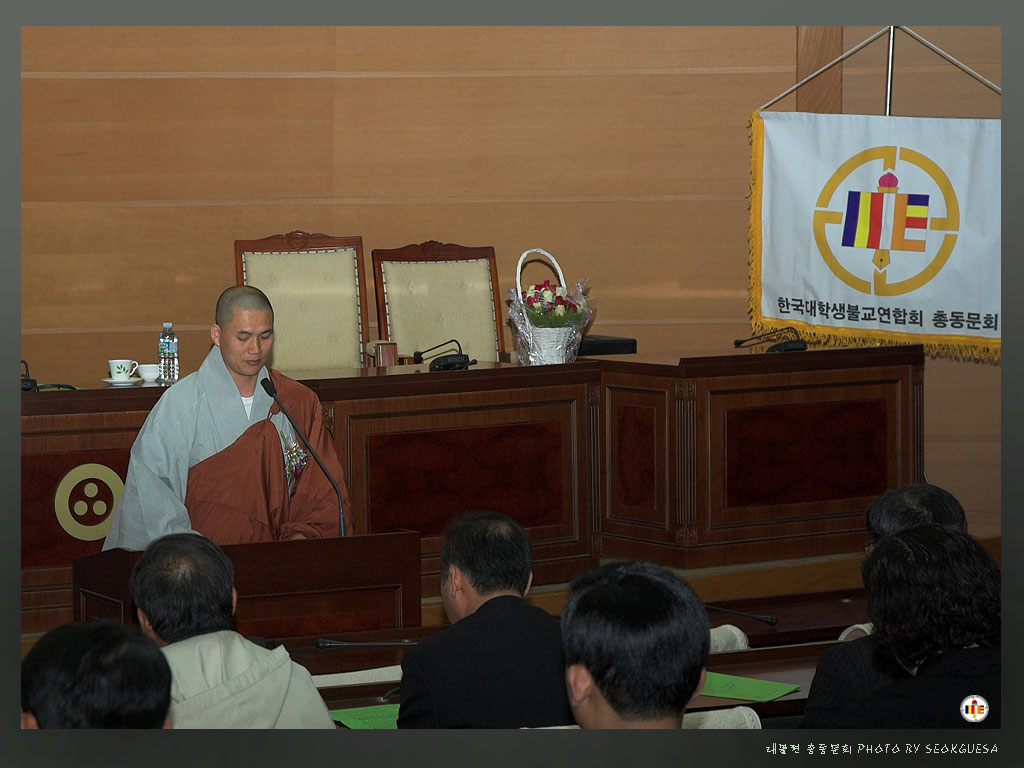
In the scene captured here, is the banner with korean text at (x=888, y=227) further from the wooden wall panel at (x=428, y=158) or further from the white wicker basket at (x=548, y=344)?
the white wicker basket at (x=548, y=344)

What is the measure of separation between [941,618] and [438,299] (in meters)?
3.31

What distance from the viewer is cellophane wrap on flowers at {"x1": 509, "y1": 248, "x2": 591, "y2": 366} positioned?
14.3 feet

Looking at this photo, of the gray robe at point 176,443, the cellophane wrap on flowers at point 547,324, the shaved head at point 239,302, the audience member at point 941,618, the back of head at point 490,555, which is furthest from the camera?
the cellophane wrap on flowers at point 547,324

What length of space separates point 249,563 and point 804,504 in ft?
7.03

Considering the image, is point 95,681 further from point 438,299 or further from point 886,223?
point 886,223

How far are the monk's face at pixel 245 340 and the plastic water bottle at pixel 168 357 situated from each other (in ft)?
2.93

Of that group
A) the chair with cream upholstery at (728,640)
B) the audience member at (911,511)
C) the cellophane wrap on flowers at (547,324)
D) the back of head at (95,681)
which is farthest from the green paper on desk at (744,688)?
the cellophane wrap on flowers at (547,324)

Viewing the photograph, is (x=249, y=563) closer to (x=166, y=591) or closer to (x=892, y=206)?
(x=166, y=591)

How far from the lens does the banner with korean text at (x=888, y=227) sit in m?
4.78

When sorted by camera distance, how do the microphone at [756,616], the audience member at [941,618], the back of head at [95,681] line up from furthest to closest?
→ the microphone at [756,616]
the audience member at [941,618]
the back of head at [95,681]

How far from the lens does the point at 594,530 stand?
4297 mm

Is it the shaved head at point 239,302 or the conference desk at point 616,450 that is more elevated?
the shaved head at point 239,302

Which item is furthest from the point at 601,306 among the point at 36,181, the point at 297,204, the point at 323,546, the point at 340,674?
the point at 340,674

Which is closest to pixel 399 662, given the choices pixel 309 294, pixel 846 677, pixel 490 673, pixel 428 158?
pixel 490 673
